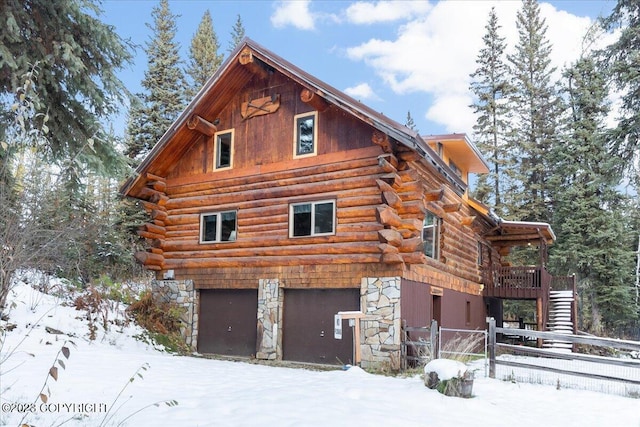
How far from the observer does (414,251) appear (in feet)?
43.3

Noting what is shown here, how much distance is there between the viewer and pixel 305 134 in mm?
15430

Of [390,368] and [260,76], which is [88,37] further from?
[390,368]

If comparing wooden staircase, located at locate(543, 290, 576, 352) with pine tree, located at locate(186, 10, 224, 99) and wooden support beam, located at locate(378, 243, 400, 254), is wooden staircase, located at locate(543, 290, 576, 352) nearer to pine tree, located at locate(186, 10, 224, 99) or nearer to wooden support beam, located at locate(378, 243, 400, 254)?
wooden support beam, located at locate(378, 243, 400, 254)

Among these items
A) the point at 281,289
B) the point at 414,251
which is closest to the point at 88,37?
the point at 281,289

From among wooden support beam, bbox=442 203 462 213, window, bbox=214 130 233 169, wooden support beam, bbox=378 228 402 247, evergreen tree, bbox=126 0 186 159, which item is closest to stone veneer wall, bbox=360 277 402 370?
wooden support beam, bbox=378 228 402 247

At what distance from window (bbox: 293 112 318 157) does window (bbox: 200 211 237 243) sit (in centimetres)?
295

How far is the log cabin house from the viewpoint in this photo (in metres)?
13.4

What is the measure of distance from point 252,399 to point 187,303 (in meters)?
9.57

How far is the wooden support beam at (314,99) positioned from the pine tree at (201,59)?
24370 mm

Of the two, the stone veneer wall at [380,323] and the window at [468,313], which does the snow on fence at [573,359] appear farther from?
the window at [468,313]

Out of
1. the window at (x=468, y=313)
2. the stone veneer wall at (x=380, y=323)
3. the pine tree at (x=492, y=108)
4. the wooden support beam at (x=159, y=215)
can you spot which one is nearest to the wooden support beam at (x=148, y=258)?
the wooden support beam at (x=159, y=215)

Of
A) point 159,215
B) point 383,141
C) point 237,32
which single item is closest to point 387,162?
point 383,141

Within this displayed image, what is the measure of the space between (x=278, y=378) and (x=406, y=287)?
165 inches

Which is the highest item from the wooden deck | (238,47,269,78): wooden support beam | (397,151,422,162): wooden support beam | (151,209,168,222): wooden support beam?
(238,47,269,78): wooden support beam
